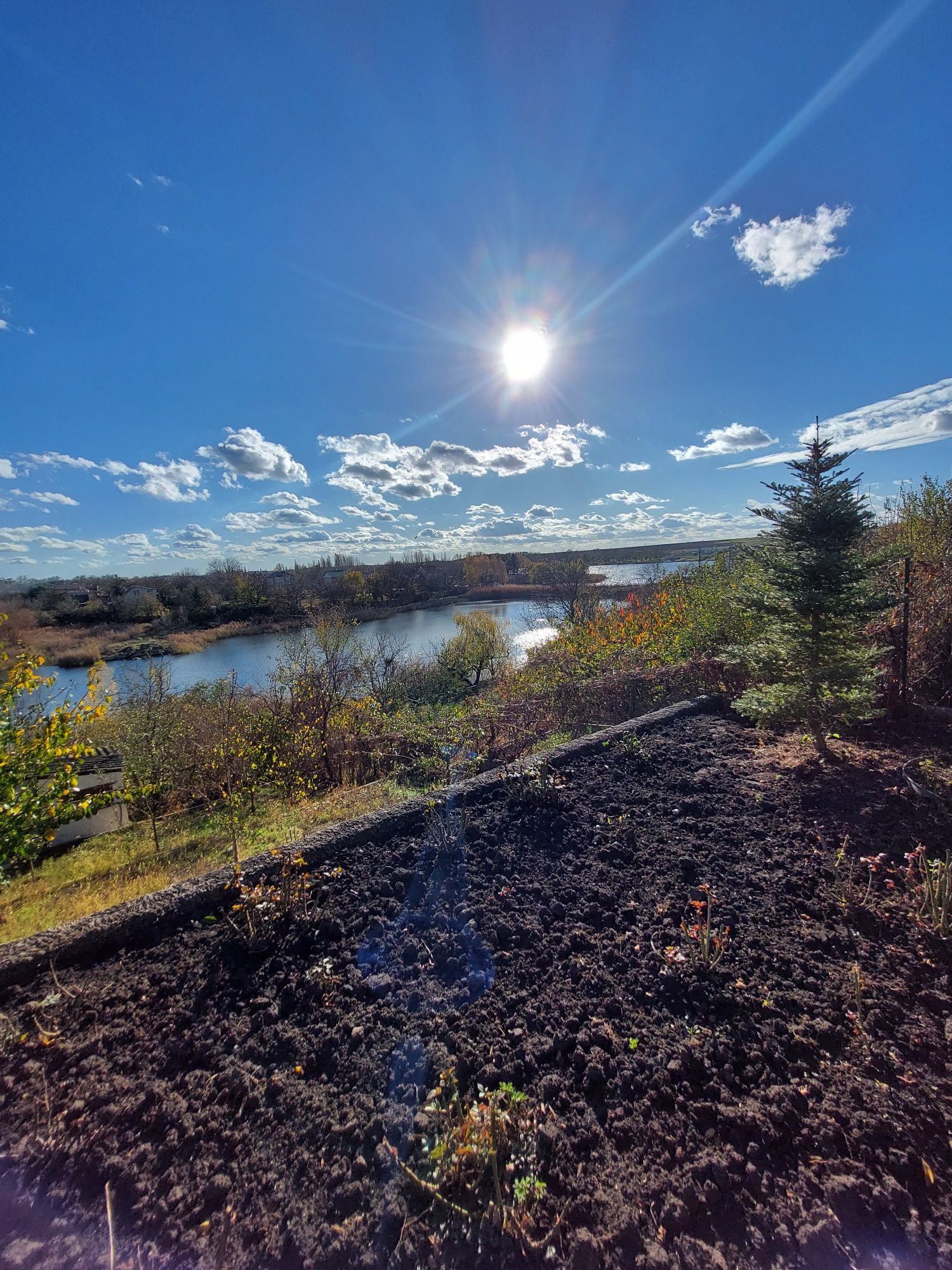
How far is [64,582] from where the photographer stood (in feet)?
98.9

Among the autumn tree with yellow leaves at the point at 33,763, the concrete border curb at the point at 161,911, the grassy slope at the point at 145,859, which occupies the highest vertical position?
the autumn tree with yellow leaves at the point at 33,763

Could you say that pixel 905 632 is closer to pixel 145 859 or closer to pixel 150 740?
pixel 145 859

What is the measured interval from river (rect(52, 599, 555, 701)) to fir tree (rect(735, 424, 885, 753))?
11.4 m

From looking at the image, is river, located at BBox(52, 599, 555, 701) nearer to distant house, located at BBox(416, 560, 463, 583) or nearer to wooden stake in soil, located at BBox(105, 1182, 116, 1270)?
distant house, located at BBox(416, 560, 463, 583)

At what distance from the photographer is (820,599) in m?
3.45

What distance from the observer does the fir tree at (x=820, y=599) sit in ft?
11.4

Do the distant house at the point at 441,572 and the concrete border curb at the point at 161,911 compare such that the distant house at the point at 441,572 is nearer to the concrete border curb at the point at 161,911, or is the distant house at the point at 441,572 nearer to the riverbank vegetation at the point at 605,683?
the riverbank vegetation at the point at 605,683

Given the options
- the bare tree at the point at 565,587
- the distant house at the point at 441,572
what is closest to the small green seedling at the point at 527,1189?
the bare tree at the point at 565,587

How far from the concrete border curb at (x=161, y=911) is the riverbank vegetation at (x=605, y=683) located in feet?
1.40

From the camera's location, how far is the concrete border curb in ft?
6.88

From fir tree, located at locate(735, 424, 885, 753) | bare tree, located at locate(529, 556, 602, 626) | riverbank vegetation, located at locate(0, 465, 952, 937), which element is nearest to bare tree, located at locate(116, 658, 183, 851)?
riverbank vegetation, located at locate(0, 465, 952, 937)

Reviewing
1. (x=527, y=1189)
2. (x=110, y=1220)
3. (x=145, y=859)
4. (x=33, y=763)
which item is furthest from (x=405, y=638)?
(x=527, y=1189)

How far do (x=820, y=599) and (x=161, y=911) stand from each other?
4.39 meters

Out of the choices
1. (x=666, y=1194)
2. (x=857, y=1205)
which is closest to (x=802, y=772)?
(x=857, y=1205)
